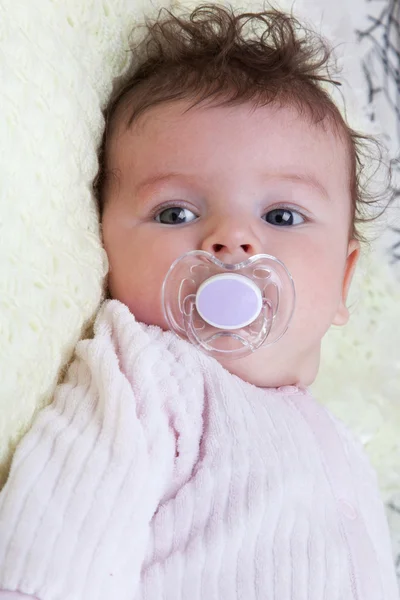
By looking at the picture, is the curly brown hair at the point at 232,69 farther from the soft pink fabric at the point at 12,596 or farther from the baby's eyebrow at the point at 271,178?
the soft pink fabric at the point at 12,596

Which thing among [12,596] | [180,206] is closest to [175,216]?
[180,206]

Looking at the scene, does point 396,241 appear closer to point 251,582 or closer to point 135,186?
point 135,186

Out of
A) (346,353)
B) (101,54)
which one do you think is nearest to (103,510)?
(101,54)

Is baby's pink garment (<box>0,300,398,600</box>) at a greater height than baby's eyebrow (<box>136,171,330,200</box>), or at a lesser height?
lesser

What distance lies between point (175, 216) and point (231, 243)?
0.41ft

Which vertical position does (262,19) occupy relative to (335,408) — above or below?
above

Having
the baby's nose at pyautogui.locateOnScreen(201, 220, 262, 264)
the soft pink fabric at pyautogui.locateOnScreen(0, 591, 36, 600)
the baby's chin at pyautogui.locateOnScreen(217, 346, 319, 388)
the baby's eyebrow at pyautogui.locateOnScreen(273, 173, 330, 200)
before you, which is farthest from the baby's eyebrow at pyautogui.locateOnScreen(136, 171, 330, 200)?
the soft pink fabric at pyautogui.locateOnScreen(0, 591, 36, 600)

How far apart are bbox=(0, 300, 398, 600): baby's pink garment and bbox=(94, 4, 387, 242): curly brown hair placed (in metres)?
0.38

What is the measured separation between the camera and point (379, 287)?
5.37ft

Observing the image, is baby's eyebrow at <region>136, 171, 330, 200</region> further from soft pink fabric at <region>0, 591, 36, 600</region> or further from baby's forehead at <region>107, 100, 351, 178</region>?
soft pink fabric at <region>0, 591, 36, 600</region>

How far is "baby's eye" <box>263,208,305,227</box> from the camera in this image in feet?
3.85

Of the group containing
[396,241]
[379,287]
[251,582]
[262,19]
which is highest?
[262,19]

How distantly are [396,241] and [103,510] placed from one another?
1028 millimetres

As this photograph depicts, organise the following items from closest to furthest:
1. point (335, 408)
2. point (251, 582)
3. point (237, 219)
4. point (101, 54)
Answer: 1. point (251, 582)
2. point (237, 219)
3. point (101, 54)
4. point (335, 408)
